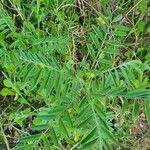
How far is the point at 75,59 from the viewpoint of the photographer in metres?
1.83

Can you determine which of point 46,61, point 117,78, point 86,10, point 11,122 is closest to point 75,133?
point 11,122

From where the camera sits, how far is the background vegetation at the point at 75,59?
1426mm

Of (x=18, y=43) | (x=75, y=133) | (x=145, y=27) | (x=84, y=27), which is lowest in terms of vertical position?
(x=75, y=133)

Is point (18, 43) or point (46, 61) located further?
point (18, 43)

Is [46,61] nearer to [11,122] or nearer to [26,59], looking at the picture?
[26,59]

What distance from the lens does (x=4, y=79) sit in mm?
1857

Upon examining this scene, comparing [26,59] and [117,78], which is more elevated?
[26,59]

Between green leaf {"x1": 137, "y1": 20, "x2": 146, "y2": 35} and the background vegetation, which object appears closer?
the background vegetation

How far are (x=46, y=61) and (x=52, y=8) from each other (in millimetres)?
790

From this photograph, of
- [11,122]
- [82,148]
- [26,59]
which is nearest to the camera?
[82,148]

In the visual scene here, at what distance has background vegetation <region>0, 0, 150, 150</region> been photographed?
56.1 inches

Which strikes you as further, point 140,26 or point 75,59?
point 140,26

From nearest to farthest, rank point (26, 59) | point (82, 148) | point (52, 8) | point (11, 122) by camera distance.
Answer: point (82, 148)
point (26, 59)
point (11, 122)
point (52, 8)

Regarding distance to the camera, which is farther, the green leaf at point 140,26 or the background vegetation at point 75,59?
the green leaf at point 140,26
